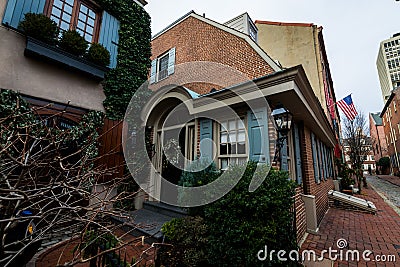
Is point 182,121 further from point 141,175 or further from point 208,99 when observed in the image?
point 141,175

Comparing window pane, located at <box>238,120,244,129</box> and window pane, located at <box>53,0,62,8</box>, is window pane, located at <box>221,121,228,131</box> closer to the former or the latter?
window pane, located at <box>238,120,244,129</box>

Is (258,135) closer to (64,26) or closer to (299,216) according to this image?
(299,216)

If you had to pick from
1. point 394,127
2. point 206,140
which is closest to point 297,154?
point 206,140

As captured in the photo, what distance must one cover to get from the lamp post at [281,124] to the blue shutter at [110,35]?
5106 mm

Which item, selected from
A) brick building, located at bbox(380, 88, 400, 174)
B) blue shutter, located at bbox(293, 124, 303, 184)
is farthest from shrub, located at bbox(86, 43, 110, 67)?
brick building, located at bbox(380, 88, 400, 174)

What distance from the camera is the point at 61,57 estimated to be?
4730 millimetres

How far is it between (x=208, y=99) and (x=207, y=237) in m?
2.92

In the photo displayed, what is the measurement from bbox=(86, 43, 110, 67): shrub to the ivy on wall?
1.35 feet

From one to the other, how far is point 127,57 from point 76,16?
1667mm

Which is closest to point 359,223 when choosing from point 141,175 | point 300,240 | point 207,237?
point 300,240

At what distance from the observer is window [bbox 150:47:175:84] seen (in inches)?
367

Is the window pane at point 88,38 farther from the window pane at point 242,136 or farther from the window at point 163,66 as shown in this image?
the window pane at point 242,136

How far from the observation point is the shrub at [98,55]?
207 inches

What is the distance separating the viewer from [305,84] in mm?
3732
